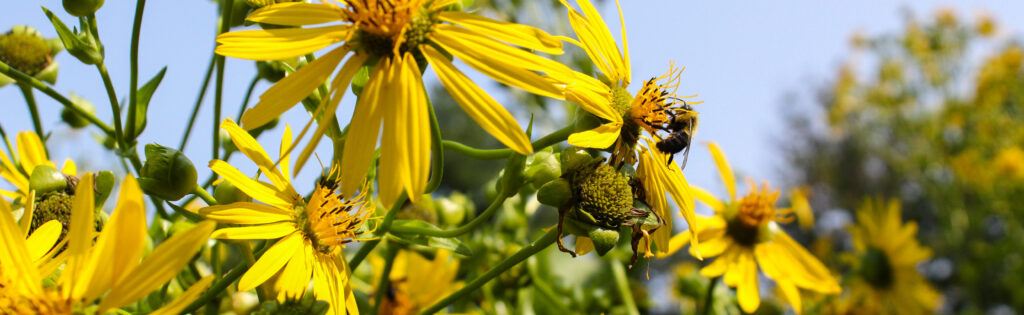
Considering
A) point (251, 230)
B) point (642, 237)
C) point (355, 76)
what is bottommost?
point (642, 237)

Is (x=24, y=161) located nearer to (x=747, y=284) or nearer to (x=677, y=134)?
(x=677, y=134)

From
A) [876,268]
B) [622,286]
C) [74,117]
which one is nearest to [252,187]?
[74,117]

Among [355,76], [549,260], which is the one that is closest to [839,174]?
[549,260]

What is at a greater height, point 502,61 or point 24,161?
point 502,61

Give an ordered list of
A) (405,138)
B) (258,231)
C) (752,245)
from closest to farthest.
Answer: (405,138) < (258,231) < (752,245)

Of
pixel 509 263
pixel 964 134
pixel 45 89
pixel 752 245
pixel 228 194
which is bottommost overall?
pixel 964 134

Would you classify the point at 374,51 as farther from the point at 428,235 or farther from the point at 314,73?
the point at 428,235

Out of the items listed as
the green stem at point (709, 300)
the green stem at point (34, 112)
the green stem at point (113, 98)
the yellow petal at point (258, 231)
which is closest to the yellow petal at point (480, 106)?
the yellow petal at point (258, 231)

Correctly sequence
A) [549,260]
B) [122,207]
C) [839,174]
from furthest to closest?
[839,174] → [549,260] → [122,207]
